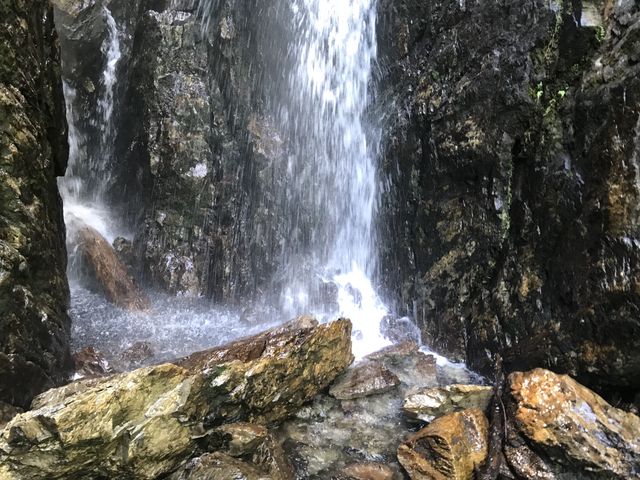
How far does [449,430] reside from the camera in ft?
16.0

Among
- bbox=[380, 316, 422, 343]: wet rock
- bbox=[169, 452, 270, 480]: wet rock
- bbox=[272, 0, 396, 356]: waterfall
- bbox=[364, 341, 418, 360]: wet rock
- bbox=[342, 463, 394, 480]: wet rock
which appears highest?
bbox=[272, 0, 396, 356]: waterfall

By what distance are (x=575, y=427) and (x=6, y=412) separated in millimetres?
6067

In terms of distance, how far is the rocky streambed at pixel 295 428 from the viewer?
400 cm

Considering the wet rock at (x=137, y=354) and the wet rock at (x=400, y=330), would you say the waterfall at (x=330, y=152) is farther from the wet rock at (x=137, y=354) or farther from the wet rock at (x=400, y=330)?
the wet rock at (x=137, y=354)

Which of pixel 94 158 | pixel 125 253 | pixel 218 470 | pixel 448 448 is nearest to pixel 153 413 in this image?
pixel 218 470

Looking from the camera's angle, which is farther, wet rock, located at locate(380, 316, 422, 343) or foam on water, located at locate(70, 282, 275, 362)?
wet rock, located at locate(380, 316, 422, 343)

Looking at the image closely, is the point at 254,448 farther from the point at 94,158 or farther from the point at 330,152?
the point at 94,158

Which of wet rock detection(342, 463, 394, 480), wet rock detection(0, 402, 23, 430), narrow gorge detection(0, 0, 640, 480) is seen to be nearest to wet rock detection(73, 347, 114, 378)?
narrow gorge detection(0, 0, 640, 480)

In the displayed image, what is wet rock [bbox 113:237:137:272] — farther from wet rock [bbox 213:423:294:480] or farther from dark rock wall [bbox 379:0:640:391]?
wet rock [bbox 213:423:294:480]

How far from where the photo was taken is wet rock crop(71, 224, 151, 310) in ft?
31.9

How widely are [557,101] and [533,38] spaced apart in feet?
4.22

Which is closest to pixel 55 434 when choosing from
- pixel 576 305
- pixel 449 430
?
pixel 449 430

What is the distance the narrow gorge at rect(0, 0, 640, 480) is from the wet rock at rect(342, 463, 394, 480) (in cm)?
5

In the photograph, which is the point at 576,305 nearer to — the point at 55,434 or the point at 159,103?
the point at 55,434
